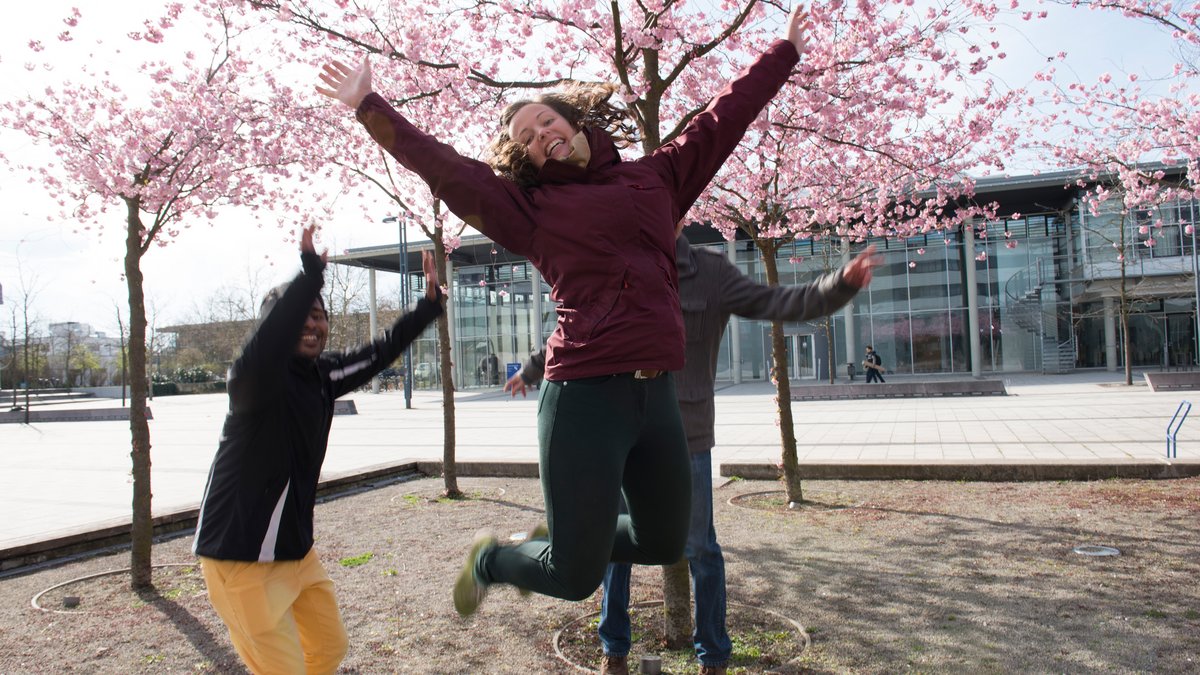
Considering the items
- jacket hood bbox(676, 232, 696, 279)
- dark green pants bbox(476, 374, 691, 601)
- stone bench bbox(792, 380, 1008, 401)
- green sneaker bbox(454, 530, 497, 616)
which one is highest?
jacket hood bbox(676, 232, 696, 279)

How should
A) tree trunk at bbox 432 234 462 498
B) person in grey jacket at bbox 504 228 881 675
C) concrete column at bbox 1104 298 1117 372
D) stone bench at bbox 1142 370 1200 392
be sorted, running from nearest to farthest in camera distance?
1. person in grey jacket at bbox 504 228 881 675
2. tree trunk at bbox 432 234 462 498
3. stone bench at bbox 1142 370 1200 392
4. concrete column at bbox 1104 298 1117 372

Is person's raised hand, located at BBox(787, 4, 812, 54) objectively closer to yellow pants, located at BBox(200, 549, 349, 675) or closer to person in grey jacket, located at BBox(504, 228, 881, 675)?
person in grey jacket, located at BBox(504, 228, 881, 675)

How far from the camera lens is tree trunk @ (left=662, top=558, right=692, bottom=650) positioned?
398 centimetres

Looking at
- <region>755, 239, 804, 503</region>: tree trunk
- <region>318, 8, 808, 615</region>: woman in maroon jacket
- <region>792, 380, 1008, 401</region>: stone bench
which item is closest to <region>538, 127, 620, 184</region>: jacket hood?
<region>318, 8, 808, 615</region>: woman in maroon jacket

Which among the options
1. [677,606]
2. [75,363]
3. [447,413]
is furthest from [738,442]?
[75,363]

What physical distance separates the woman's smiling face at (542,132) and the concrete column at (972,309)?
37732mm

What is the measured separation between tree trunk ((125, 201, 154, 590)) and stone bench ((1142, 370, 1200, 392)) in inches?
949

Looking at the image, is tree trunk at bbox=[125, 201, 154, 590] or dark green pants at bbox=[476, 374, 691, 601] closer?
dark green pants at bbox=[476, 374, 691, 601]

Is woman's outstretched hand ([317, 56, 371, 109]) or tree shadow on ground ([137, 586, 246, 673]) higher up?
woman's outstretched hand ([317, 56, 371, 109])

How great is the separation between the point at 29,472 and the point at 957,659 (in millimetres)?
14138

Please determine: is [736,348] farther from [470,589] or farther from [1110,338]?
[470,589]

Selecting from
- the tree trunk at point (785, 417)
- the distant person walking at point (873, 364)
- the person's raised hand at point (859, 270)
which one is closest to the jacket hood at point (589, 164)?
the person's raised hand at point (859, 270)

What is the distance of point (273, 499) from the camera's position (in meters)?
2.72

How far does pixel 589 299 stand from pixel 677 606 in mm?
2322
